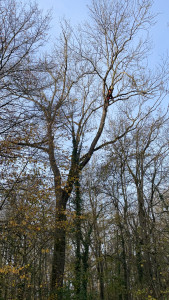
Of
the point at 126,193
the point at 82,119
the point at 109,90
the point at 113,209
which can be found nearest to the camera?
the point at 109,90

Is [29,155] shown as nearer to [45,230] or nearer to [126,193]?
[45,230]

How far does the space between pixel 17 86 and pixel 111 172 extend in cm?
896

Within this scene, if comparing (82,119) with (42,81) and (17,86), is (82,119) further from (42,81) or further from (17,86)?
(17,86)

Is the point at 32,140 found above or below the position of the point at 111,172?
below

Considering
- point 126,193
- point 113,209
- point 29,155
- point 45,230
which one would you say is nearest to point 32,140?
point 29,155

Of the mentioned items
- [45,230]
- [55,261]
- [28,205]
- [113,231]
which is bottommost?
[55,261]

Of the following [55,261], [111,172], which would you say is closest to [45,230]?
[55,261]

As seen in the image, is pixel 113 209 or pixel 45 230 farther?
pixel 113 209

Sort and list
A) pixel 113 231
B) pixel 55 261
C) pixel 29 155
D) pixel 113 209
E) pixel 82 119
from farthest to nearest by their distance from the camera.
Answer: pixel 113 231 < pixel 113 209 < pixel 82 119 < pixel 55 261 < pixel 29 155

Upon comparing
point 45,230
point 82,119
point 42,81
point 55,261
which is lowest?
point 55,261

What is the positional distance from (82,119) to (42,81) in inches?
208

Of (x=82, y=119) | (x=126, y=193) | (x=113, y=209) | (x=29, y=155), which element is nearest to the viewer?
(x=29, y=155)

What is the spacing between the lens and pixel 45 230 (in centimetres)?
746

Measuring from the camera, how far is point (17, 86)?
24.2 ft
